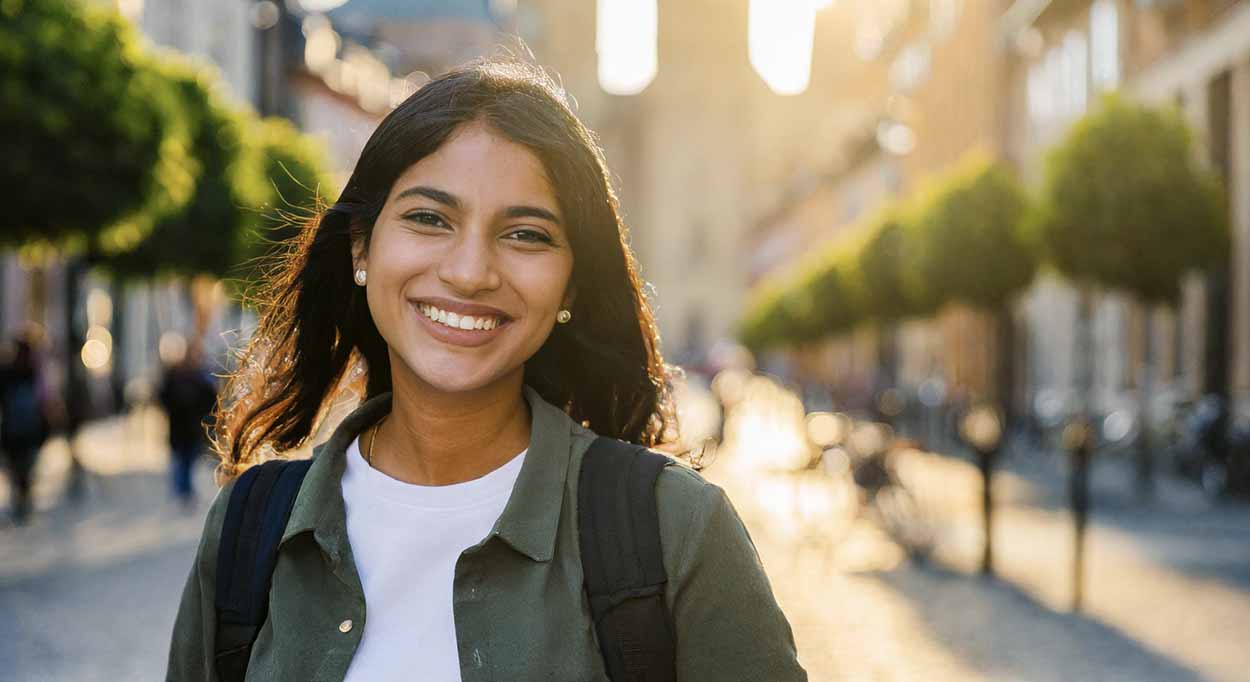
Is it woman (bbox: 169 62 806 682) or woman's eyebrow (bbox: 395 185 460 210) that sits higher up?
woman's eyebrow (bbox: 395 185 460 210)

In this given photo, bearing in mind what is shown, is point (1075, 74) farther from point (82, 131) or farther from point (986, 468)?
point (986, 468)

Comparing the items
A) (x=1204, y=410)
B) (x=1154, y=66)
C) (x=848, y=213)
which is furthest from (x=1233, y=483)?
(x=848, y=213)

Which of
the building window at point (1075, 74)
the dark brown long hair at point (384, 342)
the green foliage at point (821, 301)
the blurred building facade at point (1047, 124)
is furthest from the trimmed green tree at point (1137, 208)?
the green foliage at point (821, 301)

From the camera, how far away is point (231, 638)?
2.51m

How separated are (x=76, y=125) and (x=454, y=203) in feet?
49.5

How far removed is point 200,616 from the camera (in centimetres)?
262

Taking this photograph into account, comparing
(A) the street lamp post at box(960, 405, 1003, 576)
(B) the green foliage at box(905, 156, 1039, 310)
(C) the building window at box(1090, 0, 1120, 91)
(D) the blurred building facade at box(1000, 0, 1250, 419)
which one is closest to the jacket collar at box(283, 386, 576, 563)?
(A) the street lamp post at box(960, 405, 1003, 576)

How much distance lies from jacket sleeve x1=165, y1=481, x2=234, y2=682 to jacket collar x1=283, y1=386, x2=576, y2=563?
13 cm

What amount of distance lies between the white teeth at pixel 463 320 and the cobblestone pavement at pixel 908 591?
5.92m

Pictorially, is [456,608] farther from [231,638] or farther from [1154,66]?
[1154,66]

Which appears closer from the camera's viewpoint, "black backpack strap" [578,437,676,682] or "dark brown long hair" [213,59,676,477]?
"black backpack strap" [578,437,676,682]

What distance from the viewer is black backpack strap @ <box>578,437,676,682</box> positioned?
233cm

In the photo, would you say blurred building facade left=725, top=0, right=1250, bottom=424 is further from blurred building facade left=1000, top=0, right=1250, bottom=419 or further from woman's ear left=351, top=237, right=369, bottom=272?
woman's ear left=351, top=237, right=369, bottom=272

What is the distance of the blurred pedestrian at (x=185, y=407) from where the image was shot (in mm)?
17328
